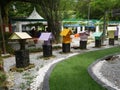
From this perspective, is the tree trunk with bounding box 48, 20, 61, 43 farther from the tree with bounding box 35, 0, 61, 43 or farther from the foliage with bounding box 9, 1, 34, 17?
the foliage with bounding box 9, 1, 34, 17

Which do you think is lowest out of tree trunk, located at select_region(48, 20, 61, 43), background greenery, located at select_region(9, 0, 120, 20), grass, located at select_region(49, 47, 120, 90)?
grass, located at select_region(49, 47, 120, 90)

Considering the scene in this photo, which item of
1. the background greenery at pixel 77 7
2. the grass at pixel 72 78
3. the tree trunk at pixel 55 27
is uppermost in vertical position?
the background greenery at pixel 77 7

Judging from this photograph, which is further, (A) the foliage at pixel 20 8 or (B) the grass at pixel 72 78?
(A) the foliage at pixel 20 8

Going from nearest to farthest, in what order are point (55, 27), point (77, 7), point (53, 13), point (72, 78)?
point (72, 78) < point (53, 13) < point (55, 27) < point (77, 7)

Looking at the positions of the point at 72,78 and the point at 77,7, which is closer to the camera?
the point at 72,78

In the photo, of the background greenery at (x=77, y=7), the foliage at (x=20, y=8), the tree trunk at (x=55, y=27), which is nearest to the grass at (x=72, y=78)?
the tree trunk at (x=55, y=27)

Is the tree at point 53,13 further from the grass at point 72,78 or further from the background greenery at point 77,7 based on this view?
the grass at point 72,78

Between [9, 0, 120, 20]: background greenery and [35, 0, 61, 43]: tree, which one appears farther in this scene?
[9, 0, 120, 20]: background greenery

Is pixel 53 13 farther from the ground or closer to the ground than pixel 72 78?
farther from the ground

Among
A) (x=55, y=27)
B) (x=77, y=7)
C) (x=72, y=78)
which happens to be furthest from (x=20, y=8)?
(x=72, y=78)

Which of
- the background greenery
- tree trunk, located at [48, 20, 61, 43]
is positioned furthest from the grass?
the background greenery

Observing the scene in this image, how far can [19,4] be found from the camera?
26828 millimetres

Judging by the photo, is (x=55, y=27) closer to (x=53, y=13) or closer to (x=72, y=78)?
(x=53, y=13)

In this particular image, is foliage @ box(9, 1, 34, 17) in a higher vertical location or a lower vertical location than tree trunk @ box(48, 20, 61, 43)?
higher
